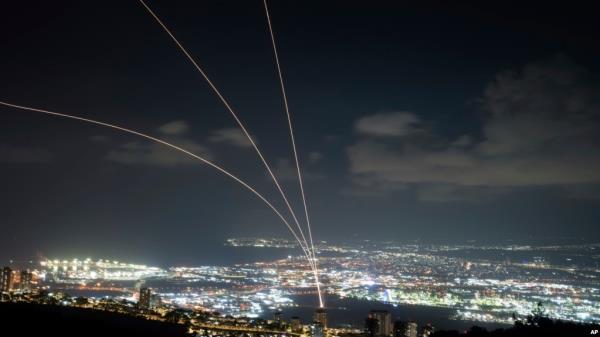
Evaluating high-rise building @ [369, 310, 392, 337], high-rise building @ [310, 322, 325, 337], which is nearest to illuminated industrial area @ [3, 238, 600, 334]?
high-rise building @ [310, 322, 325, 337]

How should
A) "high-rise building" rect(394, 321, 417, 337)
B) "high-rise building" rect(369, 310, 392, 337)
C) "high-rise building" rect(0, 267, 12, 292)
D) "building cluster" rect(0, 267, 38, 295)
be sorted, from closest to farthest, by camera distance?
"high-rise building" rect(394, 321, 417, 337) < "high-rise building" rect(369, 310, 392, 337) < "high-rise building" rect(0, 267, 12, 292) < "building cluster" rect(0, 267, 38, 295)

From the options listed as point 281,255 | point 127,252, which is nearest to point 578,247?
point 281,255

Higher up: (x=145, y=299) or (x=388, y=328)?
(x=145, y=299)

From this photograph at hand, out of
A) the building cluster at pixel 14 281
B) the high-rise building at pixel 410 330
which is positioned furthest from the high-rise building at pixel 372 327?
the building cluster at pixel 14 281

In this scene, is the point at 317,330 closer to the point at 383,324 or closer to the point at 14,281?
the point at 383,324

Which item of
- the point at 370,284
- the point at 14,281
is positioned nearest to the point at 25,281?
the point at 14,281

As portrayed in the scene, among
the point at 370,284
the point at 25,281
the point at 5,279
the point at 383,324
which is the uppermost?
the point at 5,279

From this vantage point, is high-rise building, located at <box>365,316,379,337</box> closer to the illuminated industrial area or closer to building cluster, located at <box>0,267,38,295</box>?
the illuminated industrial area
